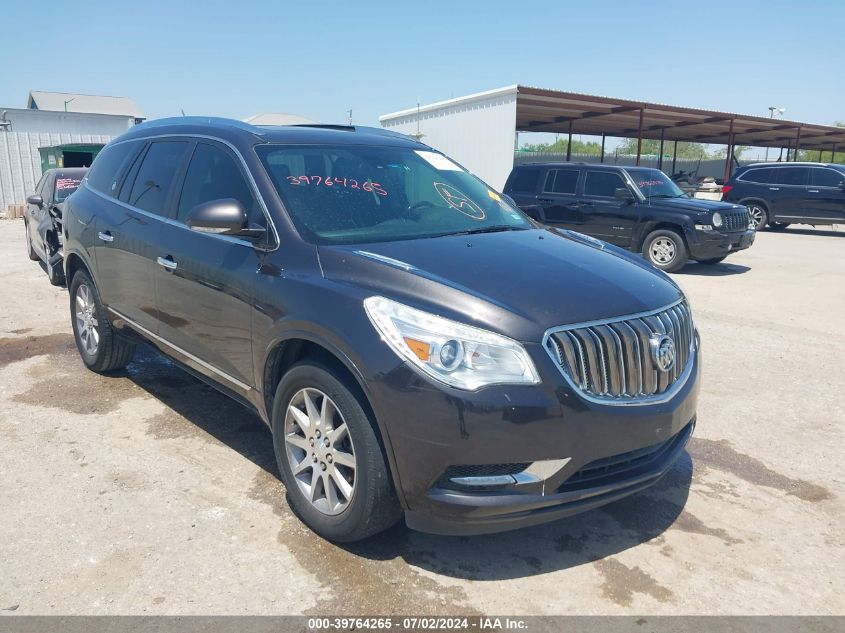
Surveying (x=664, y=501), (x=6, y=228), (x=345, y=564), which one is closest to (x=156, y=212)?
(x=345, y=564)

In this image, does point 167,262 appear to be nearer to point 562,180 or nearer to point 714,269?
point 562,180

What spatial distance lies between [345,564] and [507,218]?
2189mm

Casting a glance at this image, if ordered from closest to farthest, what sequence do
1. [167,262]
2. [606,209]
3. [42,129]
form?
[167,262]
[606,209]
[42,129]

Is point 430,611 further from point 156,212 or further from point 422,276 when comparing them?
point 156,212

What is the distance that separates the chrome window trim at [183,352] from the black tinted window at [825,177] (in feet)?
55.3

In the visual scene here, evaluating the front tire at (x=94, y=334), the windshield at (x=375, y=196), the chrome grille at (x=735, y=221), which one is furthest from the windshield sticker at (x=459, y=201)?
the chrome grille at (x=735, y=221)

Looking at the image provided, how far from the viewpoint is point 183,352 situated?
4.09 metres

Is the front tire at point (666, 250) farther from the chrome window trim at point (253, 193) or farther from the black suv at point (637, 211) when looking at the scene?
the chrome window trim at point (253, 193)

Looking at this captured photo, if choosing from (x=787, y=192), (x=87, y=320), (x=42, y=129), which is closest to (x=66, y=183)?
(x=87, y=320)

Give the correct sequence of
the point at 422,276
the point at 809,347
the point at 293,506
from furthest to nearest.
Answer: the point at 809,347, the point at 293,506, the point at 422,276

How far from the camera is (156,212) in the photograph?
4.30m

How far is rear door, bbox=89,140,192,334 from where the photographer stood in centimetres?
427

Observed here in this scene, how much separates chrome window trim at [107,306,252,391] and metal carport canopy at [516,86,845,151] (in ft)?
50.0

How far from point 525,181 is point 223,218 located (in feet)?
32.7
